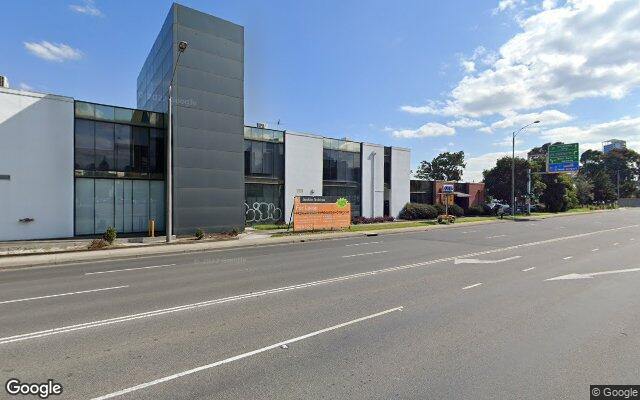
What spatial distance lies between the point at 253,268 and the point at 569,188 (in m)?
64.0

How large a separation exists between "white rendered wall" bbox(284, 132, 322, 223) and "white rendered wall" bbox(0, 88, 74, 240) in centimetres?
1567

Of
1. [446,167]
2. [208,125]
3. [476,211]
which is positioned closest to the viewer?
[208,125]

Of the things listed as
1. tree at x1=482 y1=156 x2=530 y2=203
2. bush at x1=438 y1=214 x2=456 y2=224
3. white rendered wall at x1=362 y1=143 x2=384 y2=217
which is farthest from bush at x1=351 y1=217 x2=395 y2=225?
tree at x1=482 y1=156 x2=530 y2=203

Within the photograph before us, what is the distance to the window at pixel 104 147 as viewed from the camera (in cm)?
2192

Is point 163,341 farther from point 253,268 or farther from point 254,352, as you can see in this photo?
point 253,268

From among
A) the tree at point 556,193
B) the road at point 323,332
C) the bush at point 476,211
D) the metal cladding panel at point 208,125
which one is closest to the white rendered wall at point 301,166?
the metal cladding panel at point 208,125

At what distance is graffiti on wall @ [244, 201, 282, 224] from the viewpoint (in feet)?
94.7

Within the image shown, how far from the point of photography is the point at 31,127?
19.8 m

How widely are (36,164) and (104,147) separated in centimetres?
354

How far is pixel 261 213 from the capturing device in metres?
29.7

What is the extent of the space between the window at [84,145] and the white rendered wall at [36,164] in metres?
0.42

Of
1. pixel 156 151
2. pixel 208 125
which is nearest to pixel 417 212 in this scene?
pixel 208 125

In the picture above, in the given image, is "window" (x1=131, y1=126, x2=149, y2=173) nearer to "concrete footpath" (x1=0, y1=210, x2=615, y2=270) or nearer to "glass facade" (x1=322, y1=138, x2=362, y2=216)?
"concrete footpath" (x1=0, y1=210, x2=615, y2=270)

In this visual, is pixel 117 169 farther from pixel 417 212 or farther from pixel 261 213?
pixel 417 212
